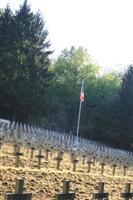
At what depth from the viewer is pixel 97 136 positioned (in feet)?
197

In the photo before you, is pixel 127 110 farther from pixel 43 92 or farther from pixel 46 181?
pixel 46 181

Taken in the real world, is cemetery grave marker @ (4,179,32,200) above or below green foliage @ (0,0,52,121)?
below

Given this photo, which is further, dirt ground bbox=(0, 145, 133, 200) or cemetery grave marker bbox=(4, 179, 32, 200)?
dirt ground bbox=(0, 145, 133, 200)

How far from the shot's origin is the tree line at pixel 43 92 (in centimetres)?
5084

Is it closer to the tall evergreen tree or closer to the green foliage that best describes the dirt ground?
the green foliage

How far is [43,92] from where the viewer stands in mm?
51969

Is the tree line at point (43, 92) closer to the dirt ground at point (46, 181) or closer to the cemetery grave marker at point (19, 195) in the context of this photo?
the dirt ground at point (46, 181)

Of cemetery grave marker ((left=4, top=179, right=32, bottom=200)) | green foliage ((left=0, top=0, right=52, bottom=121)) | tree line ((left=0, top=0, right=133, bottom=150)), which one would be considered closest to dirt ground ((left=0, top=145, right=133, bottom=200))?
cemetery grave marker ((left=4, top=179, right=32, bottom=200))

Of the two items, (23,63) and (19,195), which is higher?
(23,63)

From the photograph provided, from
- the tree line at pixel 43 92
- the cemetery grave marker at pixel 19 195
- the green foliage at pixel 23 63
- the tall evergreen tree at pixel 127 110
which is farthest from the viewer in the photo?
the tall evergreen tree at pixel 127 110

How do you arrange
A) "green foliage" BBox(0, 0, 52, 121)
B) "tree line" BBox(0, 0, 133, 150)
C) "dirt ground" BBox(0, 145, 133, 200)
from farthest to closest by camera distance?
"tree line" BBox(0, 0, 133, 150) < "green foliage" BBox(0, 0, 52, 121) < "dirt ground" BBox(0, 145, 133, 200)

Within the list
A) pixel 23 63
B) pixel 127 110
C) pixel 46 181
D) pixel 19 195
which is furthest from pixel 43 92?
pixel 19 195

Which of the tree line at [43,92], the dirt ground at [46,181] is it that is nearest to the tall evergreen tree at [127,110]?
the tree line at [43,92]

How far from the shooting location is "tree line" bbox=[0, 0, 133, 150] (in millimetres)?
50844
